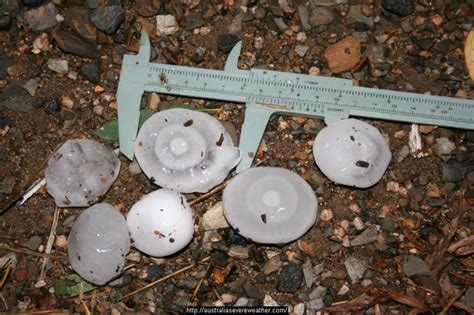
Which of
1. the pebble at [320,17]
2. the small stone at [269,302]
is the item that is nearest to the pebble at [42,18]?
the pebble at [320,17]

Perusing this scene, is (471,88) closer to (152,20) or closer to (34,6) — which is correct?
(152,20)

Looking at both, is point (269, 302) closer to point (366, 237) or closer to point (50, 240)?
point (366, 237)

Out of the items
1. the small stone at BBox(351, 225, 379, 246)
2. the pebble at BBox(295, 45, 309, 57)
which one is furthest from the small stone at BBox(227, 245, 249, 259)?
the pebble at BBox(295, 45, 309, 57)

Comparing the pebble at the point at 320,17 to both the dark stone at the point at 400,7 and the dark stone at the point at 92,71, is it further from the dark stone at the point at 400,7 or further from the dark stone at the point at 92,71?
the dark stone at the point at 92,71

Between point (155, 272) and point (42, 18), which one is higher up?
point (42, 18)

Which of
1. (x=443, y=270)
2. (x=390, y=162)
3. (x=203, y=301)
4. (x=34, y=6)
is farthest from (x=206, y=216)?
(x=34, y=6)

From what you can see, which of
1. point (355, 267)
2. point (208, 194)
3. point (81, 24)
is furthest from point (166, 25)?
point (355, 267)

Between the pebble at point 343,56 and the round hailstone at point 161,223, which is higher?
the pebble at point 343,56
